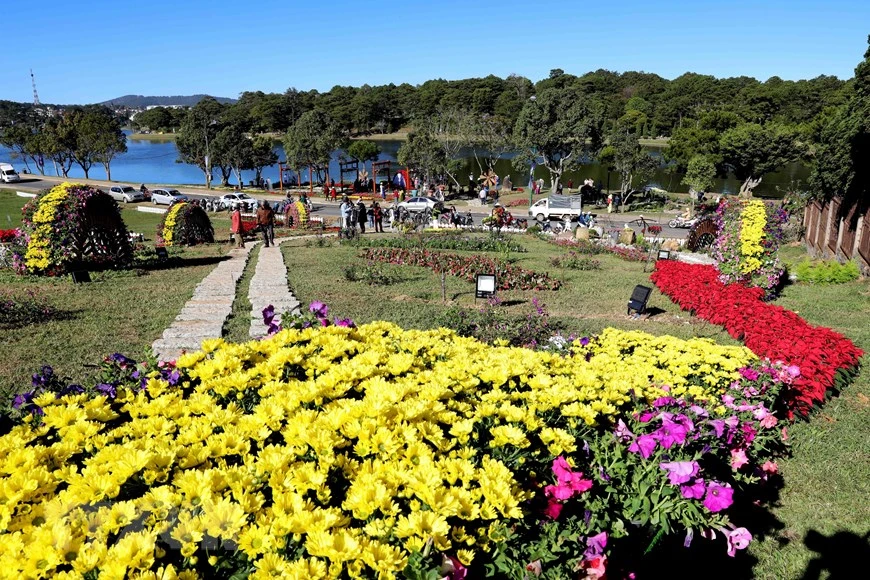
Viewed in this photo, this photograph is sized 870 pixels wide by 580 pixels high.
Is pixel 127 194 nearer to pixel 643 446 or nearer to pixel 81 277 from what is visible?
pixel 81 277

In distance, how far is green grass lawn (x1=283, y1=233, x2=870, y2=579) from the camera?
13.8ft

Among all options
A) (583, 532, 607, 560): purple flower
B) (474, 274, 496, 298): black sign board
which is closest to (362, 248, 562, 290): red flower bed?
(474, 274, 496, 298): black sign board

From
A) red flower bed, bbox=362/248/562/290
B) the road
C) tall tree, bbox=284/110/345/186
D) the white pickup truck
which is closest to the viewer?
red flower bed, bbox=362/248/562/290

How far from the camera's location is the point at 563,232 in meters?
22.4

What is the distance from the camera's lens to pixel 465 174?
58.3 meters

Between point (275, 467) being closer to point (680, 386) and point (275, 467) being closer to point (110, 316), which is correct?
point (680, 386)

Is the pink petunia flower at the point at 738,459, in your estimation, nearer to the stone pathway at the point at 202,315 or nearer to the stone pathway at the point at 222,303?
the stone pathway at the point at 222,303

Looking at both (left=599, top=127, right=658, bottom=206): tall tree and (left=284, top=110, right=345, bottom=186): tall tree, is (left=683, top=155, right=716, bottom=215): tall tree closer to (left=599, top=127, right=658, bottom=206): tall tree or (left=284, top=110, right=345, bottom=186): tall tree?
(left=599, top=127, right=658, bottom=206): tall tree

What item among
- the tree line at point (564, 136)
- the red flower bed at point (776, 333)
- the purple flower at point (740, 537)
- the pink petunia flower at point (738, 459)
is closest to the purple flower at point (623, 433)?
the purple flower at point (740, 537)

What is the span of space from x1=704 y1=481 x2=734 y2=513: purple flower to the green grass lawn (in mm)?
1513

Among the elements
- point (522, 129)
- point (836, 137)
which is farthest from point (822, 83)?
point (836, 137)

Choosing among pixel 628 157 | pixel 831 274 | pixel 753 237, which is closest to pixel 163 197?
pixel 628 157

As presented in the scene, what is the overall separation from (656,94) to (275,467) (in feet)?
356

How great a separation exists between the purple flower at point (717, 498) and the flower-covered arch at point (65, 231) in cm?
1267
